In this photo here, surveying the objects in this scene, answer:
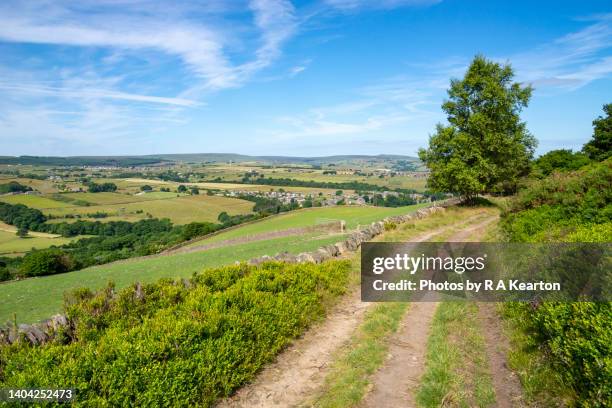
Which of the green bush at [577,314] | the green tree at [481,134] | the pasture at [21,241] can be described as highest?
the green tree at [481,134]

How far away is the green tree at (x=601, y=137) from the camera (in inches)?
1660

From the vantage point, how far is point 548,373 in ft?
19.9

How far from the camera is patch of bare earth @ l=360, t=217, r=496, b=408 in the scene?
618 cm

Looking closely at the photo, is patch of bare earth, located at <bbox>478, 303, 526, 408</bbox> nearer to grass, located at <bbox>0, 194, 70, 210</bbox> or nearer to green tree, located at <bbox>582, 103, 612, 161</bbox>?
green tree, located at <bbox>582, 103, 612, 161</bbox>

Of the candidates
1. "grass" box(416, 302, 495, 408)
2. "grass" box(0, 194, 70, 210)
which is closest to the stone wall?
"grass" box(416, 302, 495, 408)

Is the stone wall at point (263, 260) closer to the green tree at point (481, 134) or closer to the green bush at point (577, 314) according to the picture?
the green tree at point (481, 134)

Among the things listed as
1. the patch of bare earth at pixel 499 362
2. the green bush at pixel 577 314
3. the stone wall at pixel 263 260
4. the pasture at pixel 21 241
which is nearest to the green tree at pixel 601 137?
the stone wall at pixel 263 260

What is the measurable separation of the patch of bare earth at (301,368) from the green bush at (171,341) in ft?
0.77

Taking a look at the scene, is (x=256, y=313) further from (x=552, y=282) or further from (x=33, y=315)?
(x=33, y=315)

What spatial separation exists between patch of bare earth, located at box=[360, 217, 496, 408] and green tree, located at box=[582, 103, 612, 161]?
4469 cm

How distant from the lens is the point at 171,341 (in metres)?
6.17

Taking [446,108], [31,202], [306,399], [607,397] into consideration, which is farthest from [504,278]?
[31,202]

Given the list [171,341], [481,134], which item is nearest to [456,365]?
[171,341]

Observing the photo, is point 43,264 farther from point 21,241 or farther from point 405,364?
point 21,241
